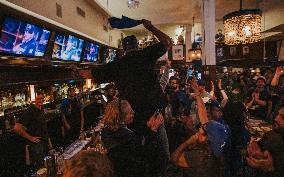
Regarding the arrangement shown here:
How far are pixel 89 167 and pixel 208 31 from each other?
23.1 ft

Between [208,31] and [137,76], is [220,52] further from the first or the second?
[137,76]

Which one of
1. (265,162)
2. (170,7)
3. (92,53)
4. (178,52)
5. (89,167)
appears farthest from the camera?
(178,52)

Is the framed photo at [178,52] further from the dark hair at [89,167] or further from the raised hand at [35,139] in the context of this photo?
the dark hair at [89,167]

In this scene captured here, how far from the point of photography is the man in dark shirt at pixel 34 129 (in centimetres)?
477

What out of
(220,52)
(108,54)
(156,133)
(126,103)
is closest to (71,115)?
(108,54)

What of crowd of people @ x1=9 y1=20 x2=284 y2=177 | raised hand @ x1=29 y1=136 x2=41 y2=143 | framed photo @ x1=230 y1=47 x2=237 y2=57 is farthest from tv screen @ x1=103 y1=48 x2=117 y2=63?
crowd of people @ x1=9 y1=20 x2=284 y2=177

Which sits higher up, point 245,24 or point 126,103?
point 245,24

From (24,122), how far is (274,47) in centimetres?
1216

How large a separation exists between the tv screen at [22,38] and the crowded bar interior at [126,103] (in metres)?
0.02

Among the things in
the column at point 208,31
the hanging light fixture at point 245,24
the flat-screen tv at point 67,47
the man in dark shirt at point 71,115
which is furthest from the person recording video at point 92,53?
the hanging light fixture at point 245,24

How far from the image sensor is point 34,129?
192 inches

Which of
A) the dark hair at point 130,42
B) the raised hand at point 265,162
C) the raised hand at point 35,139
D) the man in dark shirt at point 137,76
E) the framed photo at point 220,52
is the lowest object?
the raised hand at point 35,139

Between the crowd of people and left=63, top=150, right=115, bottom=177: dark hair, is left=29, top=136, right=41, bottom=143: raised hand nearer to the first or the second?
the crowd of people

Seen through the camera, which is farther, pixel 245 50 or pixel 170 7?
pixel 245 50
